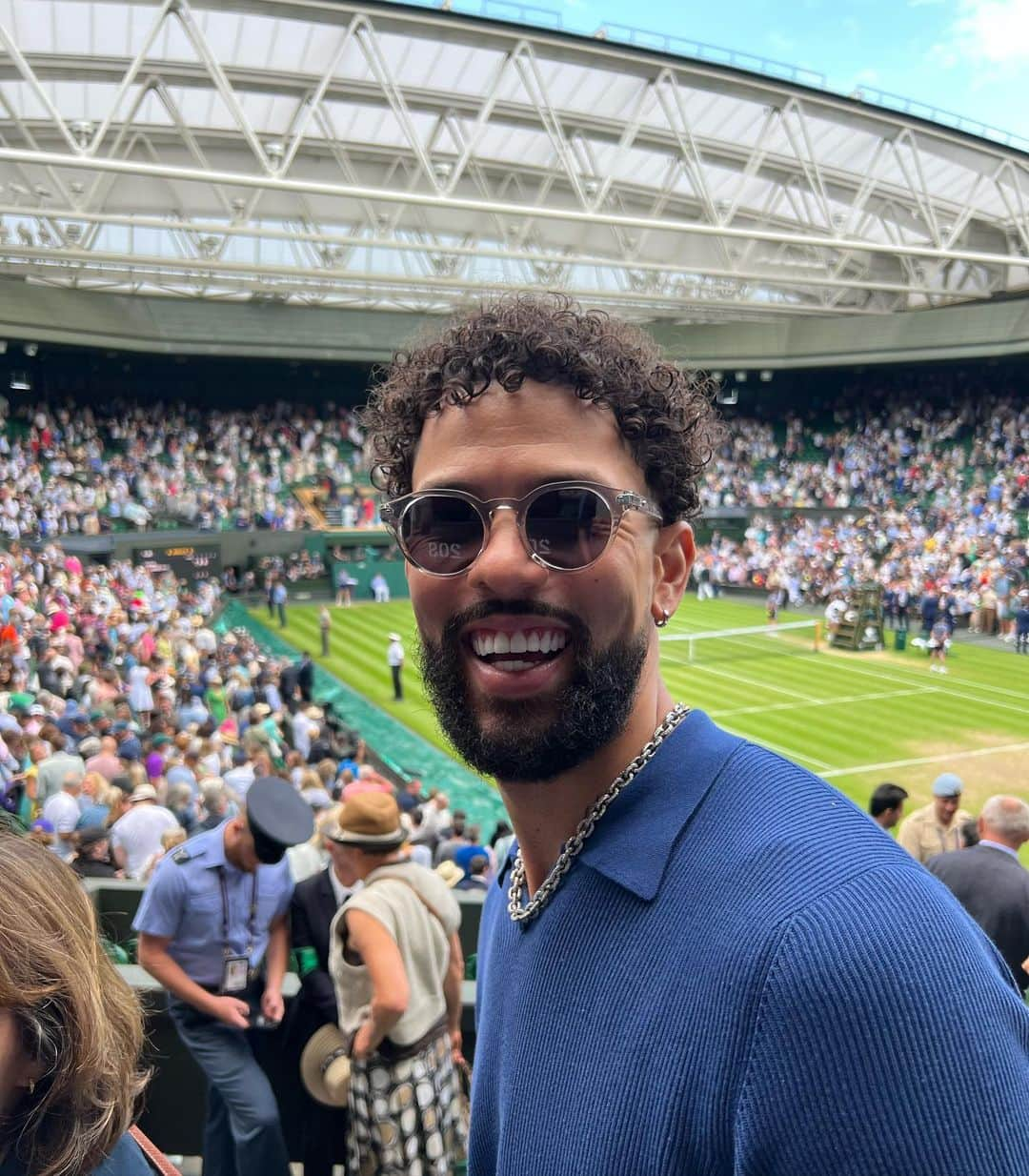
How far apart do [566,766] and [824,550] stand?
3082 cm

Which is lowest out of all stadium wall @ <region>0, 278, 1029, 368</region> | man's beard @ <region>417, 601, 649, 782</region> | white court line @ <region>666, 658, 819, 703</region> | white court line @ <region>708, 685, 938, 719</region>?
white court line @ <region>708, 685, 938, 719</region>

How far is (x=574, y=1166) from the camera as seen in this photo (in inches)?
48.5

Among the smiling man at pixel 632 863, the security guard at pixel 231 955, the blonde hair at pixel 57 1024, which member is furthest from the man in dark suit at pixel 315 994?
the smiling man at pixel 632 863

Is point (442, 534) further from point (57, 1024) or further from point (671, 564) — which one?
point (57, 1024)

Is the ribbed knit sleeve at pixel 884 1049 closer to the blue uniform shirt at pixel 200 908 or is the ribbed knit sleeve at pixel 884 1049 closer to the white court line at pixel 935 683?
the blue uniform shirt at pixel 200 908

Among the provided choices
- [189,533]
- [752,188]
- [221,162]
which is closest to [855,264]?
[752,188]

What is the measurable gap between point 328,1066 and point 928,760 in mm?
13413

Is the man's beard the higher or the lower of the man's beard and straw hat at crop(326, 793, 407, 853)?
the higher

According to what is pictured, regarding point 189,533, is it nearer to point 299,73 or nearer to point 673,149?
point 299,73

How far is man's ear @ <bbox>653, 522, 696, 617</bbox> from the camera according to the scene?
1.72m

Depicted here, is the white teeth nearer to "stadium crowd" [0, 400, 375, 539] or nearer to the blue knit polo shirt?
the blue knit polo shirt

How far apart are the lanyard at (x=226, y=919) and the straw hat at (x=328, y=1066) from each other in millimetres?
440

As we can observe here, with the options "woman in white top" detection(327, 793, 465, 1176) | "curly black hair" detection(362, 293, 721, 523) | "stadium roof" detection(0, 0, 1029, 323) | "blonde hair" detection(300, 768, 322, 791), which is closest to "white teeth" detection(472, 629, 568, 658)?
"curly black hair" detection(362, 293, 721, 523)

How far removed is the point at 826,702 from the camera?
17.9 meters
